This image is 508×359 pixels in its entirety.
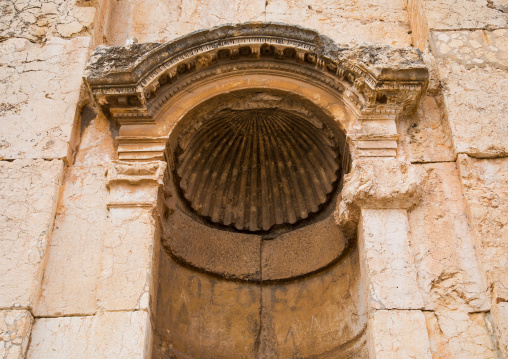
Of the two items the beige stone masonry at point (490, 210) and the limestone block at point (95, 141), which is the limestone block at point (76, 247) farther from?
the beige stone masonry at point (490, 210)

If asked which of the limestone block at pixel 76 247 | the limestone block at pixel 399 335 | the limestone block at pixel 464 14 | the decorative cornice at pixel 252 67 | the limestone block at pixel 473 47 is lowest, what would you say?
the limestone block at pixel 399 335

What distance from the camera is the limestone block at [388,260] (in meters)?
4.23

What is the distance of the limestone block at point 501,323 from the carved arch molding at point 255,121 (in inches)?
58.2

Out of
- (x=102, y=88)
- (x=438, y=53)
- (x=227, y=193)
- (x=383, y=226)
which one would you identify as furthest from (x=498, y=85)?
(x=102, y=88)

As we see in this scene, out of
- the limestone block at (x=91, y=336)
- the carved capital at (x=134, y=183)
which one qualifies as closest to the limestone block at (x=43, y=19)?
the carved capital at (x=134, y=183)

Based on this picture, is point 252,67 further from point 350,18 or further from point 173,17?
point 350,18

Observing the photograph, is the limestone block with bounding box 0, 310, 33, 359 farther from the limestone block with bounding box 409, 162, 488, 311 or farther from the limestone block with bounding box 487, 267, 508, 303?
the limestone block with bounding box 487, 267, 508, 303

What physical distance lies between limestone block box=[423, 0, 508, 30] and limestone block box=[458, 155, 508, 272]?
5.13ft

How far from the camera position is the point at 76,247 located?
464cm

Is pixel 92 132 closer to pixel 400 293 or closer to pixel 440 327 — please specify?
pixel 400 293

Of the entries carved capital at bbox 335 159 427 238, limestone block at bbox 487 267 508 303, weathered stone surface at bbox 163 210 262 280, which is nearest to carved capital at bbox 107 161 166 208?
weathered stone surface at bbox 163 210 262 280

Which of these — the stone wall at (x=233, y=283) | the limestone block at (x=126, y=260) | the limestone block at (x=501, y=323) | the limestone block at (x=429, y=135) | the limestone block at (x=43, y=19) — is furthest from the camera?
the limestone block at (x=43, y=19)

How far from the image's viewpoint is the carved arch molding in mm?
5117

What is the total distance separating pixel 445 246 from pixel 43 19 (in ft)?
14.2
